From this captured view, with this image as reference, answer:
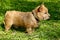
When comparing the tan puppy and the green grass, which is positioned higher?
the tan puppy

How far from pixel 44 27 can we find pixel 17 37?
124 cm

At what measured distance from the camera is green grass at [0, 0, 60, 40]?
7684 millimetres

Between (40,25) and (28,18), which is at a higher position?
(28,18)

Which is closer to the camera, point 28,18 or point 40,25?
point 28,18

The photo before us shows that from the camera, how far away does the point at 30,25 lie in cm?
764

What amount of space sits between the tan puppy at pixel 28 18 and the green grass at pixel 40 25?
0.81ft

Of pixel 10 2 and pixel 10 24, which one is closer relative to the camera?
pixel 10 24

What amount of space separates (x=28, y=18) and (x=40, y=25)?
1.01 m

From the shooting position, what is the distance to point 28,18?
7680 mm

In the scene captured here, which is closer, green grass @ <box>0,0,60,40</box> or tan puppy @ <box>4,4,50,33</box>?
tan puppy @ <box>4,4,50,33</box>

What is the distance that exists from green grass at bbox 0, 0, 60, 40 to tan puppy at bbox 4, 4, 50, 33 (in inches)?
9.7

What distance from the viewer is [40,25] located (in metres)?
8.59

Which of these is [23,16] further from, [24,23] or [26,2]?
[26,2]

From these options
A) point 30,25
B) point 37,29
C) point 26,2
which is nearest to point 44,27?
point 37,29
